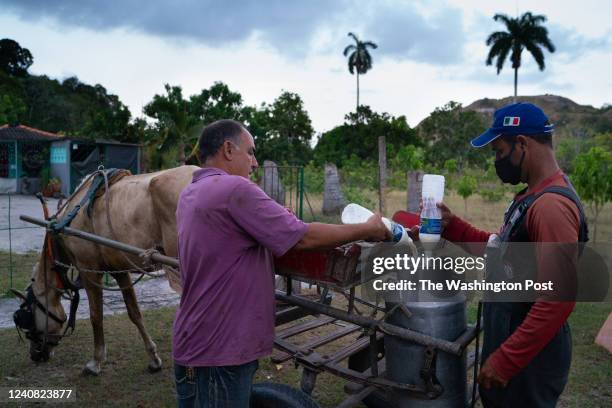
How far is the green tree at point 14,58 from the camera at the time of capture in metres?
46.0

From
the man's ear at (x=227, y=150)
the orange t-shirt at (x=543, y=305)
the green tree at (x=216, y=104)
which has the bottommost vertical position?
the orange t-shirt at (x=543, y=305)

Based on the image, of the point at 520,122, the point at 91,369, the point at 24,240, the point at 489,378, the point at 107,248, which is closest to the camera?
the point at 489,378

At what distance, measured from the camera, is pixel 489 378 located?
2.09 m

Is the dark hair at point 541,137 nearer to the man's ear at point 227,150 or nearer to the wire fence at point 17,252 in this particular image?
the man's ear at point 227,150

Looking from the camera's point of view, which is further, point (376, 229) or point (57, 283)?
point (57, 283)

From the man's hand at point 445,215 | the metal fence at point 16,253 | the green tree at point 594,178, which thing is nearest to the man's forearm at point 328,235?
the man's hand at point 445,215

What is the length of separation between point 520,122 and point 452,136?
110ft

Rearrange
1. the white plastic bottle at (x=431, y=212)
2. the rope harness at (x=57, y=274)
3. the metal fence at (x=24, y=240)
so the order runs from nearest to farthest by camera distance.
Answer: the white plastic bottle at (x=431, y=212) < the rope harness at (x=57, y=274) < the metal fence at (x=24, y=240)

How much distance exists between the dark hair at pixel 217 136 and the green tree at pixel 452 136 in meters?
30.0

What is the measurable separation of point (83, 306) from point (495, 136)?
6244mm

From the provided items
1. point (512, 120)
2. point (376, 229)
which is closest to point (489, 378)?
point (376, 229)

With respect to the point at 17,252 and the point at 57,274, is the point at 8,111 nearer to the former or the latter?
the point at 17,252

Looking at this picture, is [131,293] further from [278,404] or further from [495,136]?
[495,136]

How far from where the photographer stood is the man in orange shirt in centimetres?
199
